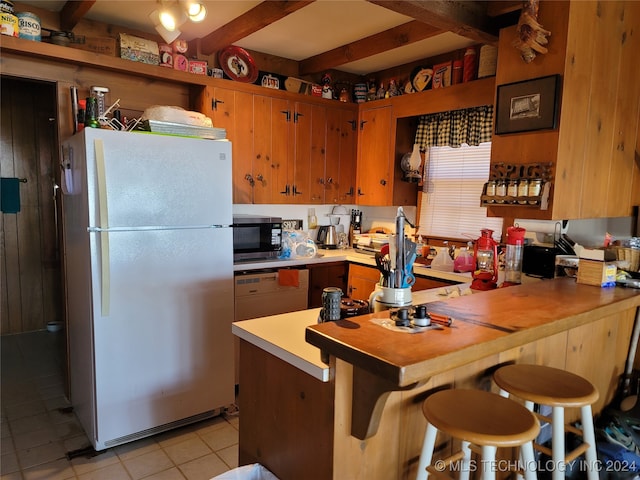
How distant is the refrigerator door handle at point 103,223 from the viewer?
2189 mm

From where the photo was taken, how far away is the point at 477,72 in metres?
3.17

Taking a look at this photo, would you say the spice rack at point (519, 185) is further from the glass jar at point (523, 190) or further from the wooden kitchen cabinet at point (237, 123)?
the wooden kitchen cabinet at point (237, 123)

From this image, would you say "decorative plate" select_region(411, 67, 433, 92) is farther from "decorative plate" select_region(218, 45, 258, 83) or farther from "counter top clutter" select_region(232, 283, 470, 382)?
"counter top clutter" select_region(232, 283, 470, 382)

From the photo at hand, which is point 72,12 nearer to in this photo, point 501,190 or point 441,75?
point 441,75

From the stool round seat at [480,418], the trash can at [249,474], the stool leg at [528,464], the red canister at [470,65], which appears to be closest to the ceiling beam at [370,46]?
the red canister at [470,65]

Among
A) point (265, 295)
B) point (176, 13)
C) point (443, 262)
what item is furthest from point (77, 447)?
point (443, 262)

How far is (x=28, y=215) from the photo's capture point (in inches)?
167

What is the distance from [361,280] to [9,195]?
3.29 metres

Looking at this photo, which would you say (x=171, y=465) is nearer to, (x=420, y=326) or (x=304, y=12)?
(x=420, y=326)

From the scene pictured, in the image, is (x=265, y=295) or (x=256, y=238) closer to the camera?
(x=265, y=295)

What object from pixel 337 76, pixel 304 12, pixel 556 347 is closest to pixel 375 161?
pixel 337 76

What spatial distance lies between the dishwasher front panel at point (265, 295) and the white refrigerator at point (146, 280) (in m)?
0.25

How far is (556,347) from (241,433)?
4.87ft

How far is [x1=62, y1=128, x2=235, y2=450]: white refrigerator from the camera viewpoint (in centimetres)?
226
